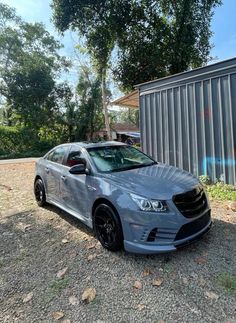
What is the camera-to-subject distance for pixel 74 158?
15.3 ft

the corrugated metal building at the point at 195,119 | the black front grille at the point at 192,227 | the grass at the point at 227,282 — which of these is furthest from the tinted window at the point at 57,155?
the corrugated metal building at the point at 195,119

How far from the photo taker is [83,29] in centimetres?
1549

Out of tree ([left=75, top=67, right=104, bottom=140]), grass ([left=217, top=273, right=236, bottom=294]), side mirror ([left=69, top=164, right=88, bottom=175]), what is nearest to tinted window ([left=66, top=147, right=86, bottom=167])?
side mirror ([left=69, top=164, right=88, bottom=175])

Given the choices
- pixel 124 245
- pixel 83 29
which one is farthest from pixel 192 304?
pixel 83 29

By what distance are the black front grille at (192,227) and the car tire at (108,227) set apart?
0.74 meters

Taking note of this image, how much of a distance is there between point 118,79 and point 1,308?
611 inches

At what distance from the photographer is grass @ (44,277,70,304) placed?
Answer: 2.79 m

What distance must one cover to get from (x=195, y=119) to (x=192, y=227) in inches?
168

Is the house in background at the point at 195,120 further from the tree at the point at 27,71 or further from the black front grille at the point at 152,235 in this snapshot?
the tree at the point at 27,71

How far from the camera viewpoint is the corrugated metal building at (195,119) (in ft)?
20.7

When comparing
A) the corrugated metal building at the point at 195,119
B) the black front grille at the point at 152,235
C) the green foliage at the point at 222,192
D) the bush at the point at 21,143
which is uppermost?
the bush at the point at 21,143

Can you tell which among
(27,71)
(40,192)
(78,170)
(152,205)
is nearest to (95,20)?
(27,71)

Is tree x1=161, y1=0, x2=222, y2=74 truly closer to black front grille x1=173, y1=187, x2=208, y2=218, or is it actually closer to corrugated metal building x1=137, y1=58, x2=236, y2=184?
corrugated metal building x1=137, y1=58, x2=236, y2=184

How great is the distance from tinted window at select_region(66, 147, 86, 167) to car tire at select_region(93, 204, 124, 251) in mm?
1074
